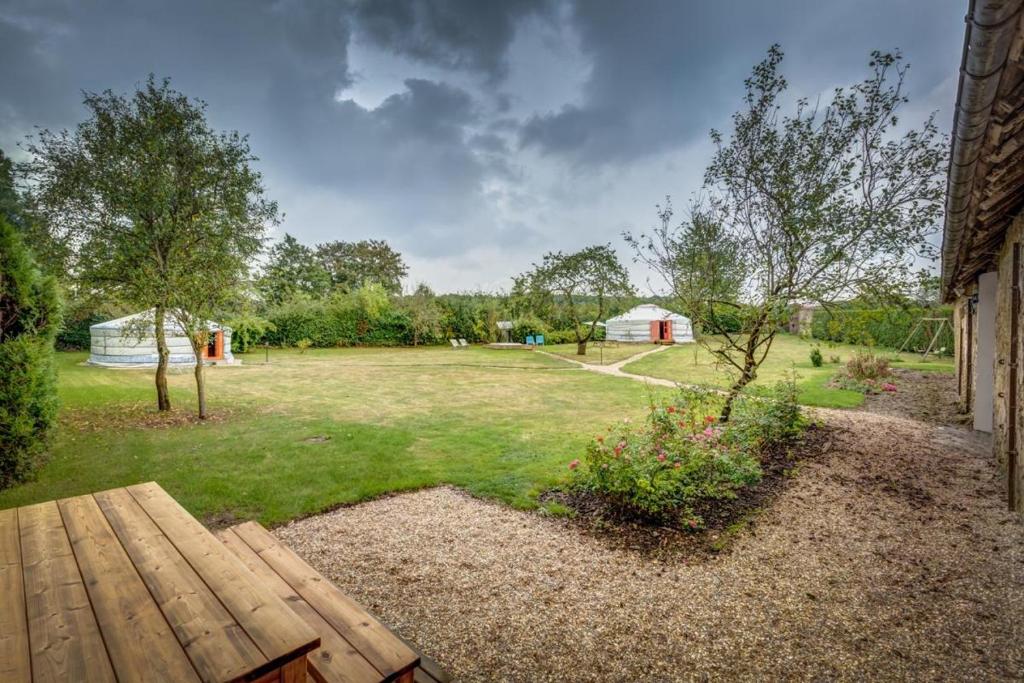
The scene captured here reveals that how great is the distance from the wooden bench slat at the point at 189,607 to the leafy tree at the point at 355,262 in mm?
34483

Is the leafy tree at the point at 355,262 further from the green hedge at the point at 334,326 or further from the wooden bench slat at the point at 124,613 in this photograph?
the wooden bench slat at the point at 124,613

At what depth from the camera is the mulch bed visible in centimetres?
329

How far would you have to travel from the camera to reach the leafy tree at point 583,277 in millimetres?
19156

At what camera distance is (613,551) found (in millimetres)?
3275

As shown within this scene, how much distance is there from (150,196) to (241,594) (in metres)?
7.70

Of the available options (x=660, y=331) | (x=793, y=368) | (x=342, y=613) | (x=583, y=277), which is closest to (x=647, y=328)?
(x=660, y=331)

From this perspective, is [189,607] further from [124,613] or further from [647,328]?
[647,328]

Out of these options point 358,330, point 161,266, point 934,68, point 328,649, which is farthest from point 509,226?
point 328,649

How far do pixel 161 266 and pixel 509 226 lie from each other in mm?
13745

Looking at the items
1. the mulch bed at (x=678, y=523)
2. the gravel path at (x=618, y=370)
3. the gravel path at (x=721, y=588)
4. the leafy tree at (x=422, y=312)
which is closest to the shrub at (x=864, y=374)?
the gravel path at (x=618, y=370)

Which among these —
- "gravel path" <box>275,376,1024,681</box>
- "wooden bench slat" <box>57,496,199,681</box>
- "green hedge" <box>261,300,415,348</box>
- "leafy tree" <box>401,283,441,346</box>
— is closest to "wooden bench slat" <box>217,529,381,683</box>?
"wooden bench slat" <box>57,496,199,681</box>

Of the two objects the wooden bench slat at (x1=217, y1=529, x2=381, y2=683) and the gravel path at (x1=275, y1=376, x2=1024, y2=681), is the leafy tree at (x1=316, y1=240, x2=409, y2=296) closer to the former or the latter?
the gravel path at (x1=275, y1=376, x2=1024, y2=681)

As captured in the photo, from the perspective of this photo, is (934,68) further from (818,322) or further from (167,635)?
(818,322)

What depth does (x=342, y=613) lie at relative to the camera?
1907mm
